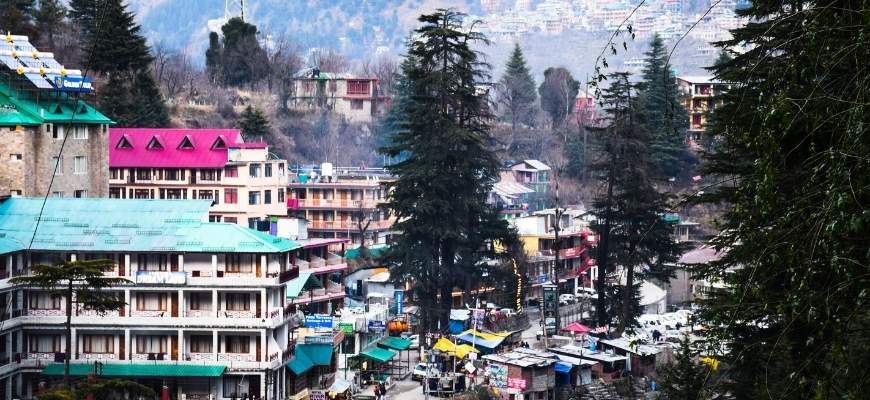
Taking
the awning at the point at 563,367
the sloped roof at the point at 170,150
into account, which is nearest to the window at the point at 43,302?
the awning at the point at 563,367

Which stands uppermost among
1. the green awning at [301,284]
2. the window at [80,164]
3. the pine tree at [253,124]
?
the pine tree at [253,124]

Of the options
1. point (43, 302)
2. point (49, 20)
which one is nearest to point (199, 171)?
point (49, 20)

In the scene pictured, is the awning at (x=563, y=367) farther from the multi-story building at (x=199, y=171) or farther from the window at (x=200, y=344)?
the multi-story building at (x=199, y=171)

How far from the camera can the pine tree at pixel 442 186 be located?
6806 centimetres

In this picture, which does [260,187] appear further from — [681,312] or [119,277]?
[119,277]

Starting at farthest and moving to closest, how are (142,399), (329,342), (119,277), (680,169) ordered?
(680,169), (329,342), (119,277), (142,399)

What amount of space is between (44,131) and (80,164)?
159 inches

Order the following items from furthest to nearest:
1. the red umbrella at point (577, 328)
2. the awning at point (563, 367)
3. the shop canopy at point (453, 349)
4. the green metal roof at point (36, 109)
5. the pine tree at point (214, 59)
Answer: the pine tree at point (214, 59) < the red umbrella at point (577, 328) < the green metal roof at point (36, 109) < the shop canopy at point (453, 349) < the awning at point (563, 367)

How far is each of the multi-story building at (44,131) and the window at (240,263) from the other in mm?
13577

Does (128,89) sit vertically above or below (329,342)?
above

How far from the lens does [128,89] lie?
8700 cm

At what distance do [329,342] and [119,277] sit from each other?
795 cm

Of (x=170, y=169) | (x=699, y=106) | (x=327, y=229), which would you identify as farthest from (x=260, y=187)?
(x=699, y=106)

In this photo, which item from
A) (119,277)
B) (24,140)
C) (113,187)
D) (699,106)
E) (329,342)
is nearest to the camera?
(119,277)
